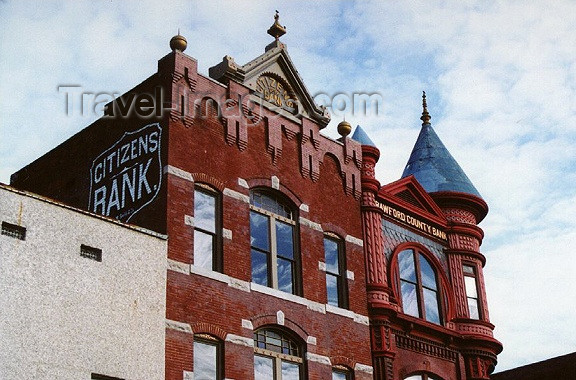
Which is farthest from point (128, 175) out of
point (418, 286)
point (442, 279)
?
point (442, 279)

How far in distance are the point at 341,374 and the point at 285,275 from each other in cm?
321

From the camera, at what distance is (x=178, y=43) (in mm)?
25406

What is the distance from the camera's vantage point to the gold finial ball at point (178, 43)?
2541 cm

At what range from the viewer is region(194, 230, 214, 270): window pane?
2389cm

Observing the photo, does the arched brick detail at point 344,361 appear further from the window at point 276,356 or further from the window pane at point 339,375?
the window at point 276,356

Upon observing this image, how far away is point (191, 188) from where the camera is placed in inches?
955

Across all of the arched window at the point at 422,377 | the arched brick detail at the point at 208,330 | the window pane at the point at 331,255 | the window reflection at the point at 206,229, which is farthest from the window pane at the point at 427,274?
the arched brick detail at the point at 208,330

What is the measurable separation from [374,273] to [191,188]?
7306mm

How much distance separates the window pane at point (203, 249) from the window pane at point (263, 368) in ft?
8.84

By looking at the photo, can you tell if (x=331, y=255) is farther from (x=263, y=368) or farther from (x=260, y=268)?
(x=263, y=368)

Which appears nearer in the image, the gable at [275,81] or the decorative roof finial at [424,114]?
the gable at [275,81]

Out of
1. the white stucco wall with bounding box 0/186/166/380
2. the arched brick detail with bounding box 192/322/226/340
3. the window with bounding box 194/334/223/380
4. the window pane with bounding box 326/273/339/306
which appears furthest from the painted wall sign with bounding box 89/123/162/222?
the window pane with bounding box 326/273/339/306

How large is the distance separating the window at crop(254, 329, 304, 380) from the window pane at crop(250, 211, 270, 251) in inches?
93.7

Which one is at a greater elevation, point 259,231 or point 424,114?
point 424,114
